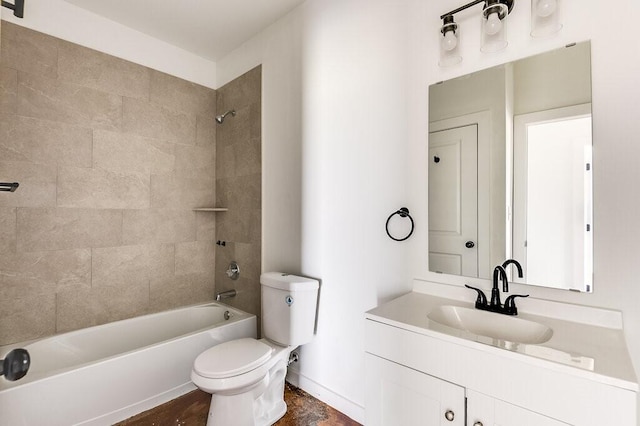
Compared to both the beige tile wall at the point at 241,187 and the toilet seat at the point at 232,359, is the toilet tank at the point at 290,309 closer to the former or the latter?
the toilet seat at the point at 232,359

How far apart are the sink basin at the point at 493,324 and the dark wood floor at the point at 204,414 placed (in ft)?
2.96

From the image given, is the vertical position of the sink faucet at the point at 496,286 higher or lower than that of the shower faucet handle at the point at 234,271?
higher

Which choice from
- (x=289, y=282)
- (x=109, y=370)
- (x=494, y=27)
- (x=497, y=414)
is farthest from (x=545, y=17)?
(x=109, y=370)

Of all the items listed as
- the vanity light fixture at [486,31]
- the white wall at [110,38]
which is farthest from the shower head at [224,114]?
the vanity light fixture at [486,31]

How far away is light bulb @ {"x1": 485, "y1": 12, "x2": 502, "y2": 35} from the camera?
1334mm

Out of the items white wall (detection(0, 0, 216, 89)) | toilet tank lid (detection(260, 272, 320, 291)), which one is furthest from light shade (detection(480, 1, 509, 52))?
white wall (detection(0, 0, 216, 89))

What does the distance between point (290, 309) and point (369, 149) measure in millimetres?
1084

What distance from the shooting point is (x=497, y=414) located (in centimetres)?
96

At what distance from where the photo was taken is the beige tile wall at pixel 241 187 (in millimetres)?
2455

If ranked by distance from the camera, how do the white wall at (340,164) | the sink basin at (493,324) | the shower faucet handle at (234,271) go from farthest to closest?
the shower faucet handle at (234,271) → the white wall at (340,164) → the sink basin at (493,324)

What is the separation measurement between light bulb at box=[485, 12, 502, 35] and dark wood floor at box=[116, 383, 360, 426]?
2.11 meters

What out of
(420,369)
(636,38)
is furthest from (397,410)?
(636,38)

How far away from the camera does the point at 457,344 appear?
1.04 meters

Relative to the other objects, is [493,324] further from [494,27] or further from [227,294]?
[227,294]
